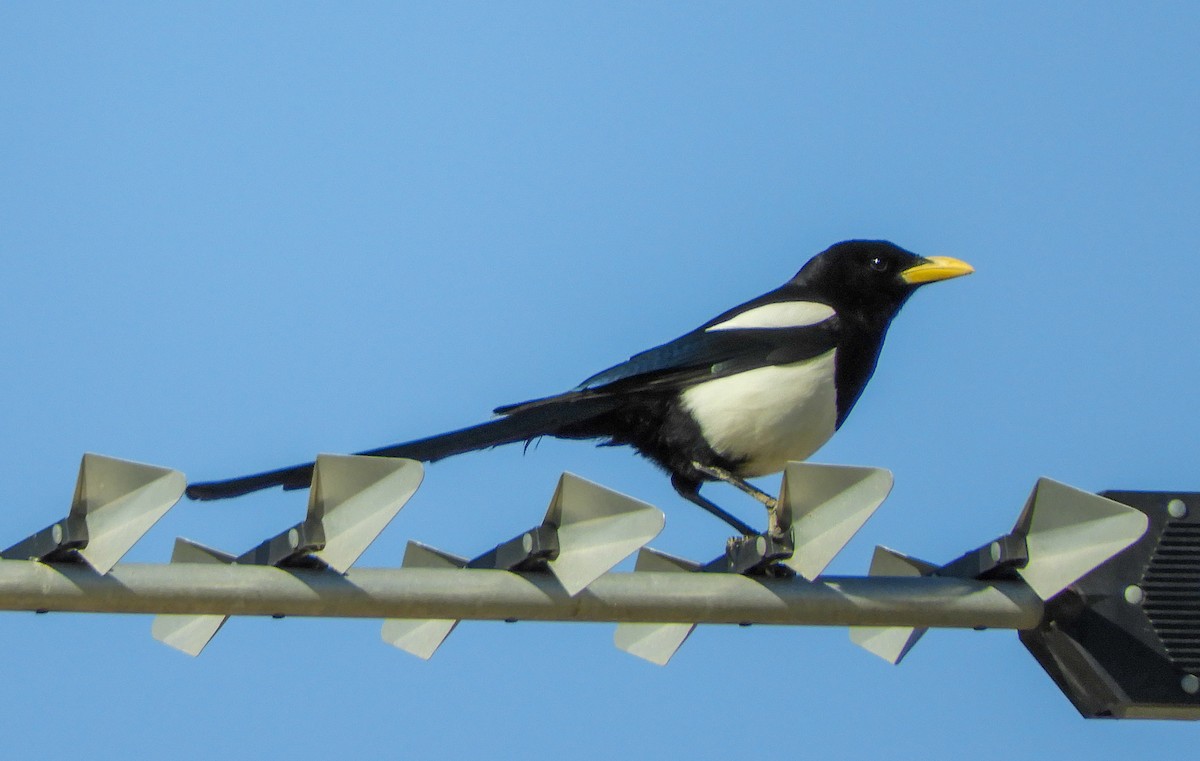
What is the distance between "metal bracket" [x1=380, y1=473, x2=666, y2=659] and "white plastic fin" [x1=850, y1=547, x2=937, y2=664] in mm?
755

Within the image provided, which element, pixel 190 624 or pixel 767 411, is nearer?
pixel 190 624

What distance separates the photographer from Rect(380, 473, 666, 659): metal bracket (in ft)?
10.0

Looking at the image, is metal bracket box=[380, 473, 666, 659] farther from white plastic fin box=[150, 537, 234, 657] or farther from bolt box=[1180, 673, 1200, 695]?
bolt box=[1180, 673, 1200, 695]

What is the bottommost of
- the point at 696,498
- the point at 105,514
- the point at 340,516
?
the point at 696,498

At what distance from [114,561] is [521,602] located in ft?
2.38

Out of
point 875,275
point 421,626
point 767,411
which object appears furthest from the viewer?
point 875,275

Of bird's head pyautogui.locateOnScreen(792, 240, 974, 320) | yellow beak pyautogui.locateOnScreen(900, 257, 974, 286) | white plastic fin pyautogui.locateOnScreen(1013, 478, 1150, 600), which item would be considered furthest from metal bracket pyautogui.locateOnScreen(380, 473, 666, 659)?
yellow beak pyautogui.locateOnScreen(900, 257, 974, 286)

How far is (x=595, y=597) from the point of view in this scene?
316cm

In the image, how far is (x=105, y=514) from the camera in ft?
9.48

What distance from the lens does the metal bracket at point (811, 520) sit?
323cm

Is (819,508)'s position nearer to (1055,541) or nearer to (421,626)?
(1055,541)

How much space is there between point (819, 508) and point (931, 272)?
2.48 metres

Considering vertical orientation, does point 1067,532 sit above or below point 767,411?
above

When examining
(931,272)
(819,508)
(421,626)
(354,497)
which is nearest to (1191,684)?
(819,508)
